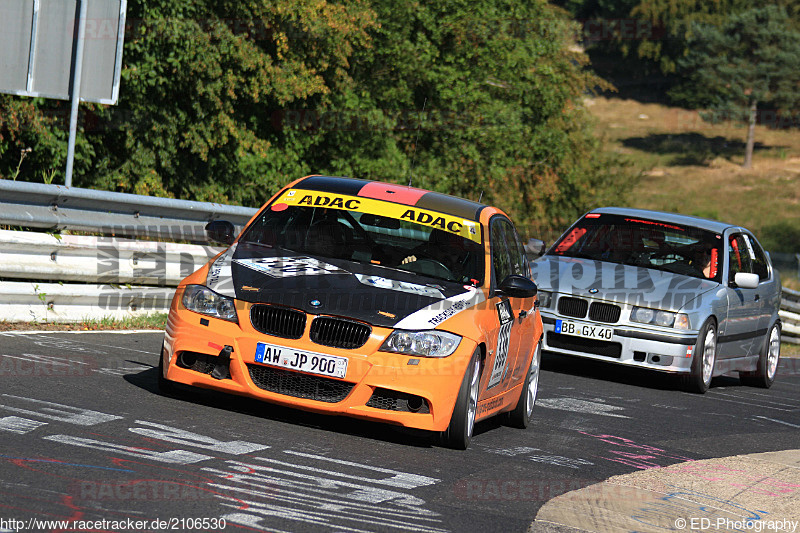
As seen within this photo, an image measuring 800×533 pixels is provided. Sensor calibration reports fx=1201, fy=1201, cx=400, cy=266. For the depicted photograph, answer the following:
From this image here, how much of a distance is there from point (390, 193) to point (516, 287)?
133cm

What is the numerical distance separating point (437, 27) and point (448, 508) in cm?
2452

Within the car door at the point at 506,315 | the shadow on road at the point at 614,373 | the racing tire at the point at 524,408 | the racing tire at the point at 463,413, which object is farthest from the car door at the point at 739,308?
the racing tire at the point at 463,413

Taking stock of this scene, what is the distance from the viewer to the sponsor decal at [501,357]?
7840mm

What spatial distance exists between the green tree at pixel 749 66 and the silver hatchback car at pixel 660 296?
9432cm

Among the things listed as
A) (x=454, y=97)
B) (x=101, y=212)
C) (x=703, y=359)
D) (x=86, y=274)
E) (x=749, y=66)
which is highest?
(x=749, y=66)

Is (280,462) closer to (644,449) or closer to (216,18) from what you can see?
(644,449)

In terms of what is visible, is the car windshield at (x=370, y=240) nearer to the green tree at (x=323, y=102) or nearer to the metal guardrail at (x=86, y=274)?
the metal guardrail at (x=86, y=274)

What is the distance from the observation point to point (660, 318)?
12297mm

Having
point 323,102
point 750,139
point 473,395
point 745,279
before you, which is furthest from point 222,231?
point 750,139

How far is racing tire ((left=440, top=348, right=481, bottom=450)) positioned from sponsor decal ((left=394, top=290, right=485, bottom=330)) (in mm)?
292

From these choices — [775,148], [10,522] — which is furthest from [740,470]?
[775,148]

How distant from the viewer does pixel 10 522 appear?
14.6 feet

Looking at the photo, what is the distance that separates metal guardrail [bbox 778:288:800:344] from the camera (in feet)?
68.3

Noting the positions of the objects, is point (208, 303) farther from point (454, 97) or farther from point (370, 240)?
point (454, 97)
